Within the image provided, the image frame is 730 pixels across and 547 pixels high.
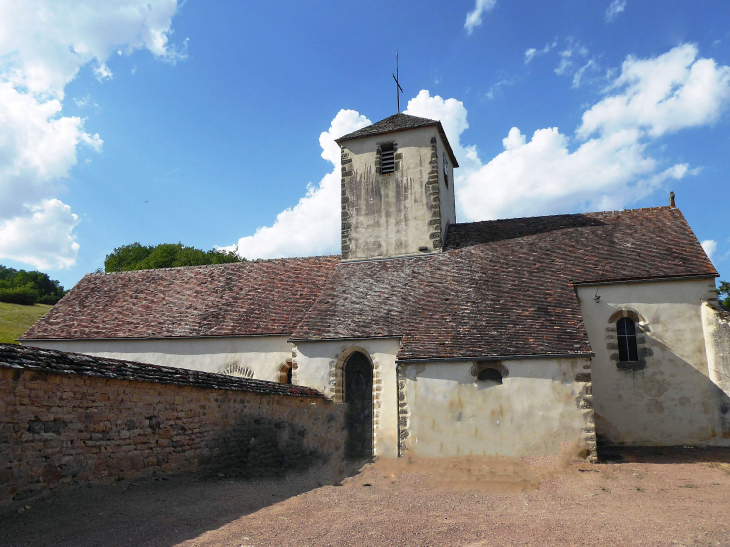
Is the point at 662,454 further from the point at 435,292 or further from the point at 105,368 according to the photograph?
the point at 105,368

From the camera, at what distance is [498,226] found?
18.2 meters

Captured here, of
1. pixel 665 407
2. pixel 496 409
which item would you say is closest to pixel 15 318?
pixel 496 409

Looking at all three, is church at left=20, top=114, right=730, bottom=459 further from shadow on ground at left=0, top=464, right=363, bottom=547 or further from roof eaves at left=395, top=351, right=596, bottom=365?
shadow on ground at left=0, top=464, right=363, bottom=547

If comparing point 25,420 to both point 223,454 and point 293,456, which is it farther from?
point 293,456

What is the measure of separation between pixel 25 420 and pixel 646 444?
14043mm

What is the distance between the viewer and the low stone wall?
5.88 meters

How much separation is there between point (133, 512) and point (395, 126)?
15.4 meters

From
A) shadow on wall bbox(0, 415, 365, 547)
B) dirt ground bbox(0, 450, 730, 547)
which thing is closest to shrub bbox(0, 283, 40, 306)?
shadow on wall bbox(0, 415, 365, 547)

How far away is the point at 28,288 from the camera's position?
43562 mm

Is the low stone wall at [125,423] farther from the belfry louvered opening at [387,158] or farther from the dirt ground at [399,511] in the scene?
the belfry louvered opening at [387,158]

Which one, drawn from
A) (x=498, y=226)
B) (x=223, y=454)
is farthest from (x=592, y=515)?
(x=498, y=226)

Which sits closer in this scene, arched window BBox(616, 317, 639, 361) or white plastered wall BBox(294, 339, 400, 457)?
white plastered wall BBox(294, 339, 400, 457)

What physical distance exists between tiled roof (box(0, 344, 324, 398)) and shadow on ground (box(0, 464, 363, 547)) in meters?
1.51

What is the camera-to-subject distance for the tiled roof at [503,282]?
12.5 meters
